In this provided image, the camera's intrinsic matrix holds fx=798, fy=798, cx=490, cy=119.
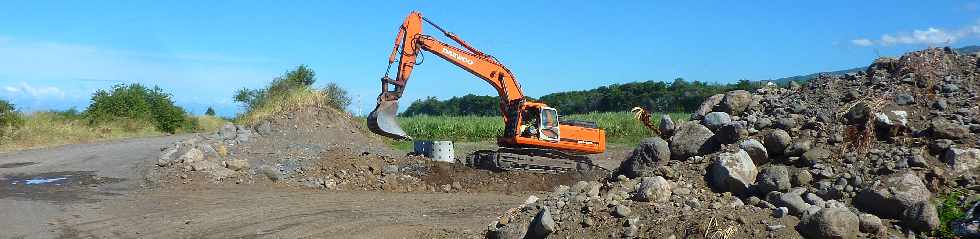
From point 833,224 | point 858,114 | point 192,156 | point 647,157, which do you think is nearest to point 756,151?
point 858,114

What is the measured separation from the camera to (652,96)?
52.9m

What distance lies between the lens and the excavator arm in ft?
49.5

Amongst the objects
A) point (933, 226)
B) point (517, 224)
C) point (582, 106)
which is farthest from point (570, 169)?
point (582, 106)

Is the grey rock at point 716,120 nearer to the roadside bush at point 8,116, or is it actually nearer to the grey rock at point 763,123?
the grey rock at point 763,123

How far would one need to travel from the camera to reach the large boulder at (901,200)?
542 centimetres

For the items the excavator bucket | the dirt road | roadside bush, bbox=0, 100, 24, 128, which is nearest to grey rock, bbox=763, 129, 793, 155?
the dirt road

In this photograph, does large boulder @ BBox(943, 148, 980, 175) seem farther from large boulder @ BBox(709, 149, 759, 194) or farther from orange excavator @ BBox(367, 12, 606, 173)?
orange excavator @ BBox(367, 12, 606, 173)

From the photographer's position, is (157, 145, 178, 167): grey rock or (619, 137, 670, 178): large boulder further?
(157, 145, 178, 167): grey rock

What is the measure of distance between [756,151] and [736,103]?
1.48m

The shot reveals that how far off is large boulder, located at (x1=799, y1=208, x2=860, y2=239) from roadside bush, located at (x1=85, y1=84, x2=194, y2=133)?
31.3 m

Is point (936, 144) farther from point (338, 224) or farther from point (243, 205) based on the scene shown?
point (243, 205)

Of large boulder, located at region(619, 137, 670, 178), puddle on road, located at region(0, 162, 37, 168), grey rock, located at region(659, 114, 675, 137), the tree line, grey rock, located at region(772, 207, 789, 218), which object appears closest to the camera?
grey rock, located at region(772, 207, 789, 218)

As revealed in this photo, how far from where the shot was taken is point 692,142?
7.64 meters

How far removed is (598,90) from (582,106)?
333 centimetres
